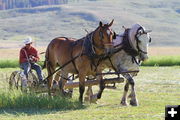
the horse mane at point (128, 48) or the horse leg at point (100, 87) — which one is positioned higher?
the horse mane at point (128, 48)

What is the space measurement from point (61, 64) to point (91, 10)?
514 ft

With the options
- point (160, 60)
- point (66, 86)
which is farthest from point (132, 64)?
point (160, 60)

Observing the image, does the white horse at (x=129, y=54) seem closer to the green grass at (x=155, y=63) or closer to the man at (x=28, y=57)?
the man at (x=28, y=57)

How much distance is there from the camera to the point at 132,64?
573 inches

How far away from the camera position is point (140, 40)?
1416 centimetres

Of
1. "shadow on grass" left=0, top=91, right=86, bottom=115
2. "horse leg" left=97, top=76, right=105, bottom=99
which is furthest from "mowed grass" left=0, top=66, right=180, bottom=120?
"horse leg" left=97, top=76, right=105, bottom=99

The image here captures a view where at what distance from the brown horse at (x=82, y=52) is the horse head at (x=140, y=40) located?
3.27ft

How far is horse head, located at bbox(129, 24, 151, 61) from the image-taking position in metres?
14.1

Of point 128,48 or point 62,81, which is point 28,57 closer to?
point 62,81

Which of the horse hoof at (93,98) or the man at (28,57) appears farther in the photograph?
the man at (28,57)

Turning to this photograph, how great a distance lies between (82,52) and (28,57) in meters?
2.22

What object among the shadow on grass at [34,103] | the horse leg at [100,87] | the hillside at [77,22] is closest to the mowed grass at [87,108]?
the shadow on grass at [34,103]

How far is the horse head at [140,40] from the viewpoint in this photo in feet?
46.4

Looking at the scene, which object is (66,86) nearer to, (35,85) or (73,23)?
(35,85)
